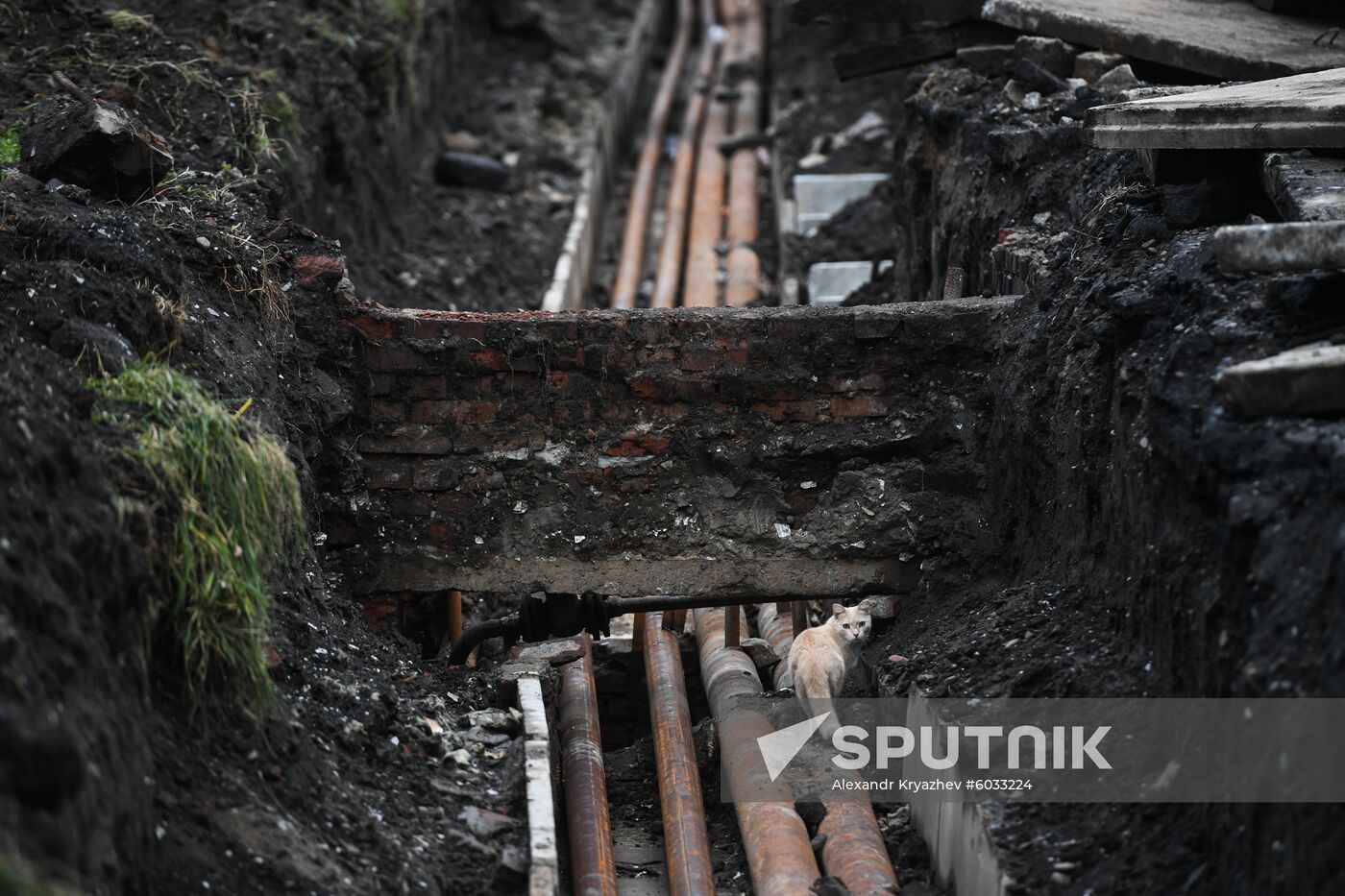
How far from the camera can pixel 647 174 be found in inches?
527

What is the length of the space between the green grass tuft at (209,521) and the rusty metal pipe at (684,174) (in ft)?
13.6

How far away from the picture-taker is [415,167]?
10.6 meters

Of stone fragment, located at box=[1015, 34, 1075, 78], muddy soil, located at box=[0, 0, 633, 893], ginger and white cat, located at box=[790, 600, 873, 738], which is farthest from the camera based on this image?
stone fragment, located at box=[1015, 34, 1075, 78]

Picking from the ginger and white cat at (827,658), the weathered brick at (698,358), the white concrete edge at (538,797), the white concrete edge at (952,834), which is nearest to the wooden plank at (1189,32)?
the weathered brick at (698,358)

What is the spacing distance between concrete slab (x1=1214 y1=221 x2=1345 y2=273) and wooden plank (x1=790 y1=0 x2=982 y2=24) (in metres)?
4.80

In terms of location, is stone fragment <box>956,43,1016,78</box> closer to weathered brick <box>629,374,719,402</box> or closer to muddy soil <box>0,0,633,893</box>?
weathered brick <box>629,374,719,402</box>

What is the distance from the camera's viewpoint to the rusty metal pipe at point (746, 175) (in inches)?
417

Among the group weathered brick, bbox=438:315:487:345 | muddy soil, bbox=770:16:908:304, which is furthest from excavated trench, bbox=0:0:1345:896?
muddy soil, bbox=770:16:908:304

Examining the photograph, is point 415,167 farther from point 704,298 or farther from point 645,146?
point 645,146

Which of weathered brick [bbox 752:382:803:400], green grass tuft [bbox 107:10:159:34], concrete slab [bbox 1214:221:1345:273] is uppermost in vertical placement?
green grass tuft [bbox 107:10:159:34]

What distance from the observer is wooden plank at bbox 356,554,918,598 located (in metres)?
5.44

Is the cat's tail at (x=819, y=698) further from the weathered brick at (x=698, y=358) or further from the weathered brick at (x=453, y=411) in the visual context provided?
the weathered brick at (x=453, y=411)

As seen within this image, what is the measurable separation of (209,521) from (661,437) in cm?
213

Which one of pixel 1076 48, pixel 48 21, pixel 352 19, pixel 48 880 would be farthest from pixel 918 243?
pixel 48 880
